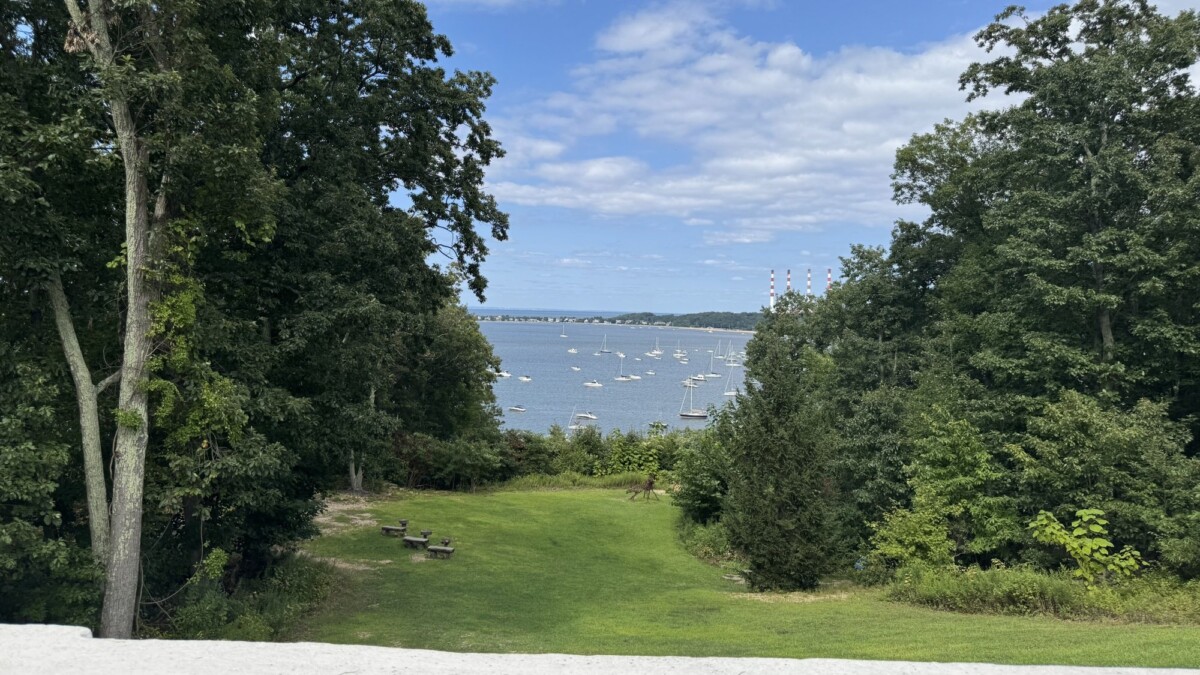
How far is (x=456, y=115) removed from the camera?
1565 centimetres

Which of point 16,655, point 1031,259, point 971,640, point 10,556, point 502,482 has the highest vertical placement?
point 1031,259

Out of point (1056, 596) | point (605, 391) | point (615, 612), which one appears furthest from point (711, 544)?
point (605, 391)

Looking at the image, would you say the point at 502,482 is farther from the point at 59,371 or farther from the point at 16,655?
the point at 16,655

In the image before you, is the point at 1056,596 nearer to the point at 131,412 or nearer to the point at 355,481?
the point at 131,412

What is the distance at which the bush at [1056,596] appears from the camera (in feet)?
36.4

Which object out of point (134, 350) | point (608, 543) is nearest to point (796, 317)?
point (608, 543)

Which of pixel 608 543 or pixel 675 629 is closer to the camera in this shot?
pixel 675 629

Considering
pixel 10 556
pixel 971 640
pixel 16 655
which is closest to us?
pixel 16 655

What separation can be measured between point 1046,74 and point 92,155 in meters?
21.0

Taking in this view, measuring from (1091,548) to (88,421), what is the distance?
17456 mm

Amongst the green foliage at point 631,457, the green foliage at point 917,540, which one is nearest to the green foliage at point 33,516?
the green foliage at point 917,540

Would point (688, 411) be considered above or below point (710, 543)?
below

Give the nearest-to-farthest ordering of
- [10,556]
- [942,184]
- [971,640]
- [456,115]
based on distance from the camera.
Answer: [10,556]
[971,640]
[456,115]
[942,184]

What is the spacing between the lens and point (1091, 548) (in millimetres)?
13852
